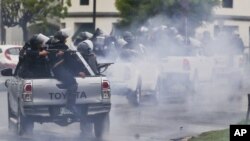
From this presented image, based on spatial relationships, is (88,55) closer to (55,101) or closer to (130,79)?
(55,101)

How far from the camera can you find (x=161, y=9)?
41062 millimetres

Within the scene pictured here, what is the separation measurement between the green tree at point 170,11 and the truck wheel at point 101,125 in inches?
812

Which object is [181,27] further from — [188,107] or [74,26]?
[74,26]

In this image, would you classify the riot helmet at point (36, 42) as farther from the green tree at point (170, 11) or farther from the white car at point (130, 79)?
the green tree at point (170, 11)

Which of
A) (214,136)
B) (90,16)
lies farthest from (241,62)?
(90,16)

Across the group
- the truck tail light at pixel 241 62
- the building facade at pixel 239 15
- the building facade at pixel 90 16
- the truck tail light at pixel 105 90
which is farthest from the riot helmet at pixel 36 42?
the building facade at pixel 239 15

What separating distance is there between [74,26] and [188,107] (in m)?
43.5

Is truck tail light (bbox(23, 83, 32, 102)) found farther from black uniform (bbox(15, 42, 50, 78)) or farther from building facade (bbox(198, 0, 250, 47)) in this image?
building facade (bbox(198, 0, 250, 47))

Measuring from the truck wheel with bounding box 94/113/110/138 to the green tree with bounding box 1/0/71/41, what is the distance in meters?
37.1

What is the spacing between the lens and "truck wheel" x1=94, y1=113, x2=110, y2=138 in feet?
50.5

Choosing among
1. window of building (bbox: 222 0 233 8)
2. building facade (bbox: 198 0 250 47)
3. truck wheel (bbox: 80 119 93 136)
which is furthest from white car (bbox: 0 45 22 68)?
window of building (bbox: 222 0 233 8)

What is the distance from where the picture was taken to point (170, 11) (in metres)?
40.5

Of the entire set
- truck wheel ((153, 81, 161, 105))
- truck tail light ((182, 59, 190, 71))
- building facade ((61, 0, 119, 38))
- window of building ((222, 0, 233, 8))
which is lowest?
building facade ((61, 0, 119, 38))

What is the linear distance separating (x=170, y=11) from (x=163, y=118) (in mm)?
21513
